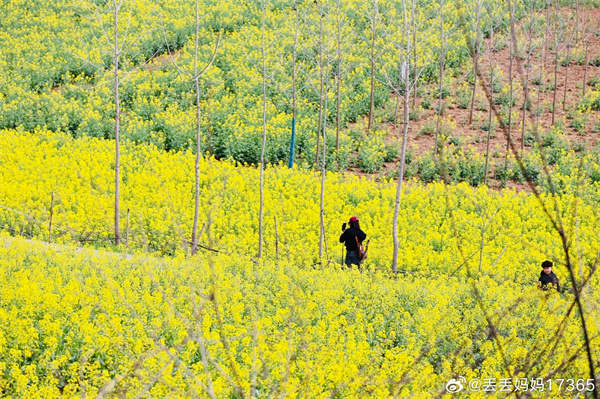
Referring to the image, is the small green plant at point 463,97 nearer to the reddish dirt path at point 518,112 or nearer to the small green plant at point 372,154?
the reddish dirt path at point 518,112

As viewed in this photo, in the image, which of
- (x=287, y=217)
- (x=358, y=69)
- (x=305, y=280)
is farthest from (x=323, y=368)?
(x=358, y=69)

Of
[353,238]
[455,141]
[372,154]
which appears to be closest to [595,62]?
[455,141]

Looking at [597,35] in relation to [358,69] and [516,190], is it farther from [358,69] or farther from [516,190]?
[516,190]

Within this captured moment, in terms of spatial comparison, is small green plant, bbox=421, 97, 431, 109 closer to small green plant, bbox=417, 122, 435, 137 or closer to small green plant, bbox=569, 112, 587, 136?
small green plant, bbox=417, 122, 435, 137

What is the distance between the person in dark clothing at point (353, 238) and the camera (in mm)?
11409

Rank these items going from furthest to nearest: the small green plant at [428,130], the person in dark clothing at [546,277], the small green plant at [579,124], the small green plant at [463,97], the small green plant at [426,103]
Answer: the small green plant at [463,97], the small green plant at [426,103], the small green plant at [428,130], the small green plant at [579,124], the person in dark clothing at [546,277]

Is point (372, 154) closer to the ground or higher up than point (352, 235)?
higher up

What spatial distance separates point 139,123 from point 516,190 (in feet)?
42.5

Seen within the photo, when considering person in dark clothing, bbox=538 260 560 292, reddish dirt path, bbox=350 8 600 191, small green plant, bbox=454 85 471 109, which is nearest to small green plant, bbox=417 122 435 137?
reddish dirt path, bbox=350 8 600 191

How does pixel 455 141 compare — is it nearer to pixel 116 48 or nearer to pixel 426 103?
pixel 426 103

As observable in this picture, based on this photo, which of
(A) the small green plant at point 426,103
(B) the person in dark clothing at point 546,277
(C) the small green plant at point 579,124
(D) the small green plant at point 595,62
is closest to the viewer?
(B) the person in dark clothing at point 546,277

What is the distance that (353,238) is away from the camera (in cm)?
1157

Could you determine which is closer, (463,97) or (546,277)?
(546,277)

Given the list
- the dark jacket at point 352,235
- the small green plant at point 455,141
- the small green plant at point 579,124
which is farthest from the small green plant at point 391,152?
the dark jacket at point 352,235
